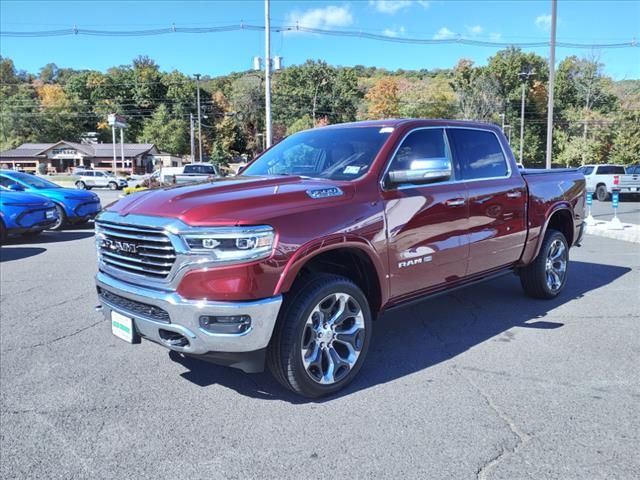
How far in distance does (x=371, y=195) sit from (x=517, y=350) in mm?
1991

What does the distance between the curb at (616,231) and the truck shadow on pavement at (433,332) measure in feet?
15.4

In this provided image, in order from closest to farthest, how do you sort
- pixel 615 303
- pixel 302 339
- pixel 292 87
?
pixel 302 339
pixel 615 303
pixel 292 87

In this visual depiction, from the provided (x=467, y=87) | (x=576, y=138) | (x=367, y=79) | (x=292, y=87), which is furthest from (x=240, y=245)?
(x=367, y=79)

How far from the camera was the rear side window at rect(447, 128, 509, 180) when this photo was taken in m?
4.57

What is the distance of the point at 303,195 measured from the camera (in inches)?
130

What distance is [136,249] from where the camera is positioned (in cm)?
323

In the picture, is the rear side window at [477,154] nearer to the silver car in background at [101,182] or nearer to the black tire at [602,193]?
the black tire at [602,193]

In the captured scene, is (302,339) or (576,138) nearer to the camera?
(302,339)

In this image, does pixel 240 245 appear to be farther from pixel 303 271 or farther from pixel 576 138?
pixel 576 138

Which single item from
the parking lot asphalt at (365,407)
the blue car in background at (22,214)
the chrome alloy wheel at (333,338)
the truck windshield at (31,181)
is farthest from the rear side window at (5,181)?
the chrome alloy wheel at (333,338)

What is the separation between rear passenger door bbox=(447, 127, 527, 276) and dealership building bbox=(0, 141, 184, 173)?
264 ft

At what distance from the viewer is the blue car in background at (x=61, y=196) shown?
12.6 m

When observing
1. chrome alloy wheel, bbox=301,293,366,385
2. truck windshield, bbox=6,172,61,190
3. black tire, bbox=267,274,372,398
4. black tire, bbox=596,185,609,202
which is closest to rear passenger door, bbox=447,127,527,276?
chrome alloy wheel, bbox=301,293,366,385

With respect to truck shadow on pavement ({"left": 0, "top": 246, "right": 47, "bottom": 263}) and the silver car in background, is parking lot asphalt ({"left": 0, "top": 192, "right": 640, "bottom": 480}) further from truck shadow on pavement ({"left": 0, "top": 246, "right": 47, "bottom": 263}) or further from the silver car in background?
the silver car in background
